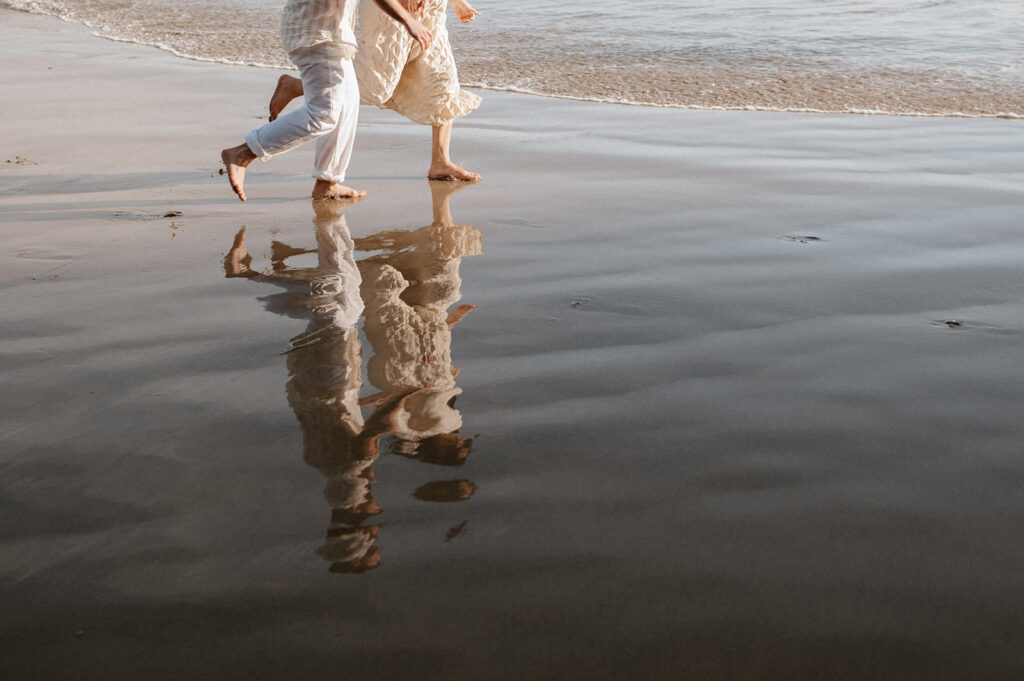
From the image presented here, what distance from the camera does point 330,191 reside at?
420 cm

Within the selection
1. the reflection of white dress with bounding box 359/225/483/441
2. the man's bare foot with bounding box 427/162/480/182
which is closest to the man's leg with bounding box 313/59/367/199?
the man's bare foot with bounding box 427/162/480/182

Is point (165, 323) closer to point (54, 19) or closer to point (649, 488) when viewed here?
point (649, 488)

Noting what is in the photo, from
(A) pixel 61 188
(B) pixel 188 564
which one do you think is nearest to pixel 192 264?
(A) pixel 61 188

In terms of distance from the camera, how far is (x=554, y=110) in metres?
6.30

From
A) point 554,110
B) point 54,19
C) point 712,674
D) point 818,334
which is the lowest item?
point 712,674

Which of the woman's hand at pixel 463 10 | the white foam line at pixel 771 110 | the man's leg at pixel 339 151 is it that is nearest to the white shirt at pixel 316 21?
the man's leg at pixel 339 151

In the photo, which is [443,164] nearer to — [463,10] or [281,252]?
[463,10]

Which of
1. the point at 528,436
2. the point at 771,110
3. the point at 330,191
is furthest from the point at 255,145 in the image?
the point at 771,110

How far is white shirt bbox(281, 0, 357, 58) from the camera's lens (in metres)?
3.98

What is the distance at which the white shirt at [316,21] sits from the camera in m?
3.98

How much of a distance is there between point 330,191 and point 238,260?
94 cm

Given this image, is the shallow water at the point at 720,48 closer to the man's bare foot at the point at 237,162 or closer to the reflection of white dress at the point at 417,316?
the man's bare foot at the point at 237,162

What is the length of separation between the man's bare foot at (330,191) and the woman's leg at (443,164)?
1.64ft

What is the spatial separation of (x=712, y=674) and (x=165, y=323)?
1.94 meters
